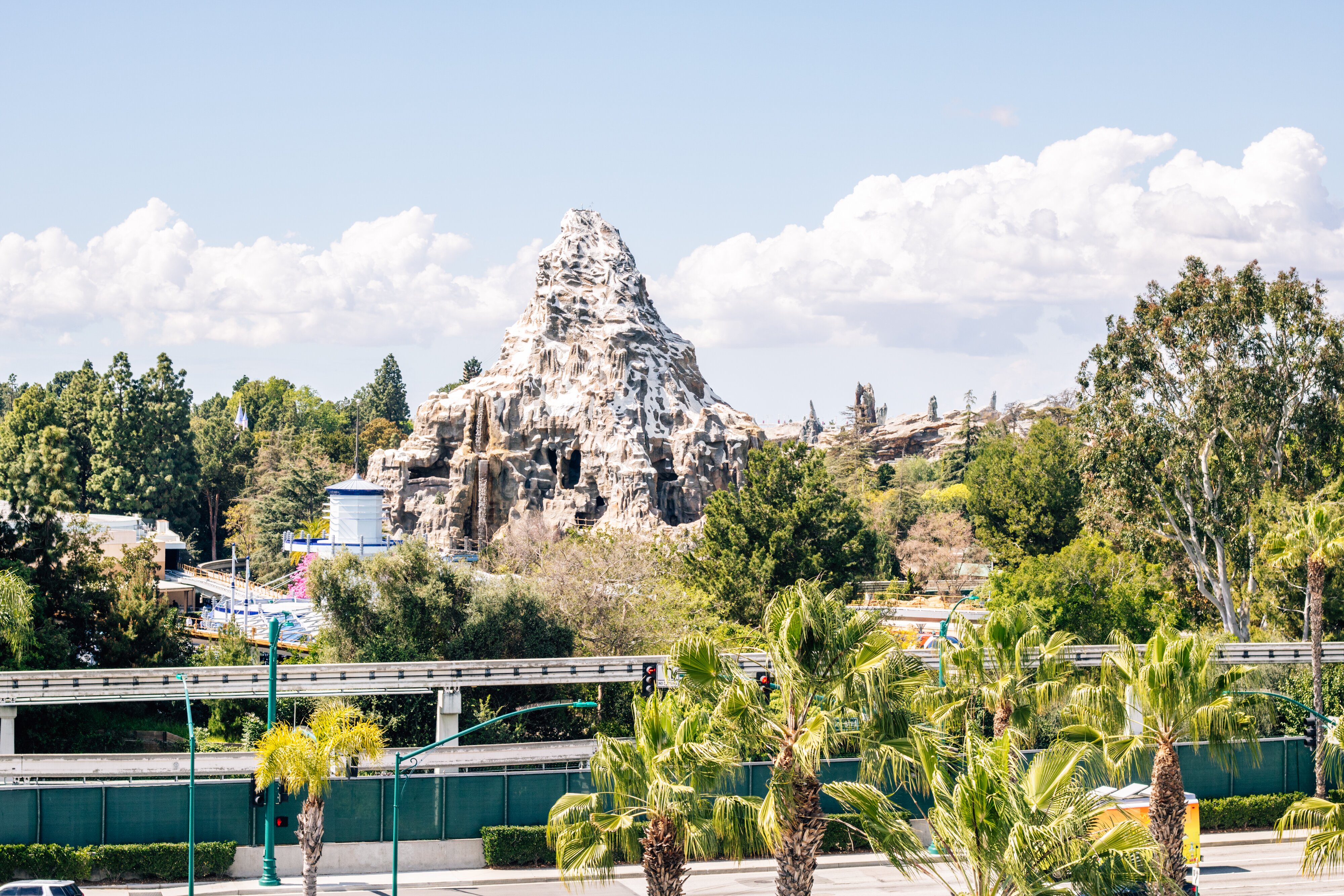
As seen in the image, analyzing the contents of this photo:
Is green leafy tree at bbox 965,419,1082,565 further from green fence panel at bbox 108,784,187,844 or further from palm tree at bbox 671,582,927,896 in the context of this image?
palm tree at bbox 671,582,927,896

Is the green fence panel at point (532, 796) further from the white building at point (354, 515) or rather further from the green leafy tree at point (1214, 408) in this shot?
the white building at point (354, 515)

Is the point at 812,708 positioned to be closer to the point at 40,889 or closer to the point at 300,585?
the point at 40,889

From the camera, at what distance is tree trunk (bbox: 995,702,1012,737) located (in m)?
29.9

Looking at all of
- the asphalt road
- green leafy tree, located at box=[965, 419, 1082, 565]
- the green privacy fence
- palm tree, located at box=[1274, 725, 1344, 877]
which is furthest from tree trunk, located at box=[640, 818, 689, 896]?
green leafy tree, located at box=[965, 419, 1082, 565]

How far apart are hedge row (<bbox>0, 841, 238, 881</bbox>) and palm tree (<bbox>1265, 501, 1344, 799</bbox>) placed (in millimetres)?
31705

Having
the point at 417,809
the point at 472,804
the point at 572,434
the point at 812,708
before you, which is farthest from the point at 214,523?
the point at 812,708

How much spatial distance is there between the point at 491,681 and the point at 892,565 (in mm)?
62061

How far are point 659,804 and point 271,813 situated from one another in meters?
16.5

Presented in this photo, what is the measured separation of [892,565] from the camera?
321 feet

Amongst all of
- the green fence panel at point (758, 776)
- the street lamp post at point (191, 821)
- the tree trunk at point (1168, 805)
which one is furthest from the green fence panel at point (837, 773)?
the street lamp post at point (191, 821)

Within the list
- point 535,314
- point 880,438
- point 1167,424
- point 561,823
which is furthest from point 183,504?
point 880,438

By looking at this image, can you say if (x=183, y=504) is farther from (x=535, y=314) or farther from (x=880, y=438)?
(x=880, y=438)

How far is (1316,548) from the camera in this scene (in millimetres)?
35719

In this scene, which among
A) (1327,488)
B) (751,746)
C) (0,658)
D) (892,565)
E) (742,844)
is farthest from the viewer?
(892,565)
